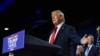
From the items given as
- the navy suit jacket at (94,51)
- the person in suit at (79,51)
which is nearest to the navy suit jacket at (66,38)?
the navy suit jacket at (94,51)

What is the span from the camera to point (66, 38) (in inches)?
97.3

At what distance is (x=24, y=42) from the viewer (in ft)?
6.24

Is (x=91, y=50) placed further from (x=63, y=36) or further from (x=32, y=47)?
(x=32, y=47)

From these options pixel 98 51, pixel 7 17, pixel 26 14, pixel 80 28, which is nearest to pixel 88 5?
pixel 80 28

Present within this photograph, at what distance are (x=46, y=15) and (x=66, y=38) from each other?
11.7ft

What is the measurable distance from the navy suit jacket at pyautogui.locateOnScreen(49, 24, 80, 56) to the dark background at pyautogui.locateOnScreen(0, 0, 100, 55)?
217cm

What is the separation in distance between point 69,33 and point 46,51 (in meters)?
0.65

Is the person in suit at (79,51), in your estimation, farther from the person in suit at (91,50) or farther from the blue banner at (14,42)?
the blue banner at (14,42)

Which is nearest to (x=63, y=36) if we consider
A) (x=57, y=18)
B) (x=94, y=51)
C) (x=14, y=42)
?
(x=57, y=18)

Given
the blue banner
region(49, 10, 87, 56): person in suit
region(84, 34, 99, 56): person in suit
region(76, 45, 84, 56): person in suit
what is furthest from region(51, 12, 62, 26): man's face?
region(76, 45, 84, 56): person in suit

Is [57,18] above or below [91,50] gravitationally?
above

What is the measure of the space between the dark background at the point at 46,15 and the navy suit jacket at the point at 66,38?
2172mm

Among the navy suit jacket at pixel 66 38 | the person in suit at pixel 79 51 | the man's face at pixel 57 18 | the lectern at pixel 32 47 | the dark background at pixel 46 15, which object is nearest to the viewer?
the lectern at pixel 32 47

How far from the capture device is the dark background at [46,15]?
511 cm
